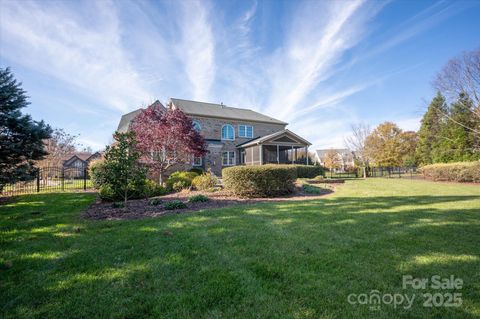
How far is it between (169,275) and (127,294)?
0.53 m

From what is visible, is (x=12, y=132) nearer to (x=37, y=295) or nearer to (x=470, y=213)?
(x=37, y=295)

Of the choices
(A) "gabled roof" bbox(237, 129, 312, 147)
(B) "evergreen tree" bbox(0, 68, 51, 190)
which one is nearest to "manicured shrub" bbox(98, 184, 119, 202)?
(B) "evergreen tree" bbox(0, 68, 51, 190)

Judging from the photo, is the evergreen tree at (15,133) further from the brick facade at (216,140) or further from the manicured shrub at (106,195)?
the brick facade at (216,140)

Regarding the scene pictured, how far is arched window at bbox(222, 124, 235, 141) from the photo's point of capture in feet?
79.2

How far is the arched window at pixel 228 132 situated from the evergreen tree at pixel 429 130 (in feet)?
98.1

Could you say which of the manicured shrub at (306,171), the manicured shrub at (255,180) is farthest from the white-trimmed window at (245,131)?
the manicured shrub at (255,180)

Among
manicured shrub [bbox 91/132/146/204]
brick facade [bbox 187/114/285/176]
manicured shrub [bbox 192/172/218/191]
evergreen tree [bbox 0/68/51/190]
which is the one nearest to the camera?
manicured shrub [bbox 91/132/146/204]

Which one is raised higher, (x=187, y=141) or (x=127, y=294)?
(x=187, y=141)

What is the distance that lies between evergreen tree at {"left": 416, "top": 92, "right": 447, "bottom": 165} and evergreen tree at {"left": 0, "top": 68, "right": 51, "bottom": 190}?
142 ft

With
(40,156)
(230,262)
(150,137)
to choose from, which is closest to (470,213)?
(230,262)

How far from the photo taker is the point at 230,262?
3.20 m

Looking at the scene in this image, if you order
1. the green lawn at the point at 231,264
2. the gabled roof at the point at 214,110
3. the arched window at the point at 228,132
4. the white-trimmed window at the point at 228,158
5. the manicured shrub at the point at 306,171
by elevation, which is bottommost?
the green lawn at the point at 231,264

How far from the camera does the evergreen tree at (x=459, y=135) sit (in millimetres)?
22953

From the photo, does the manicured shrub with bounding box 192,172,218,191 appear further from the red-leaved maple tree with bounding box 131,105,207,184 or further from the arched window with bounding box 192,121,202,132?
the arched window with bounding box 192,121,202,132
